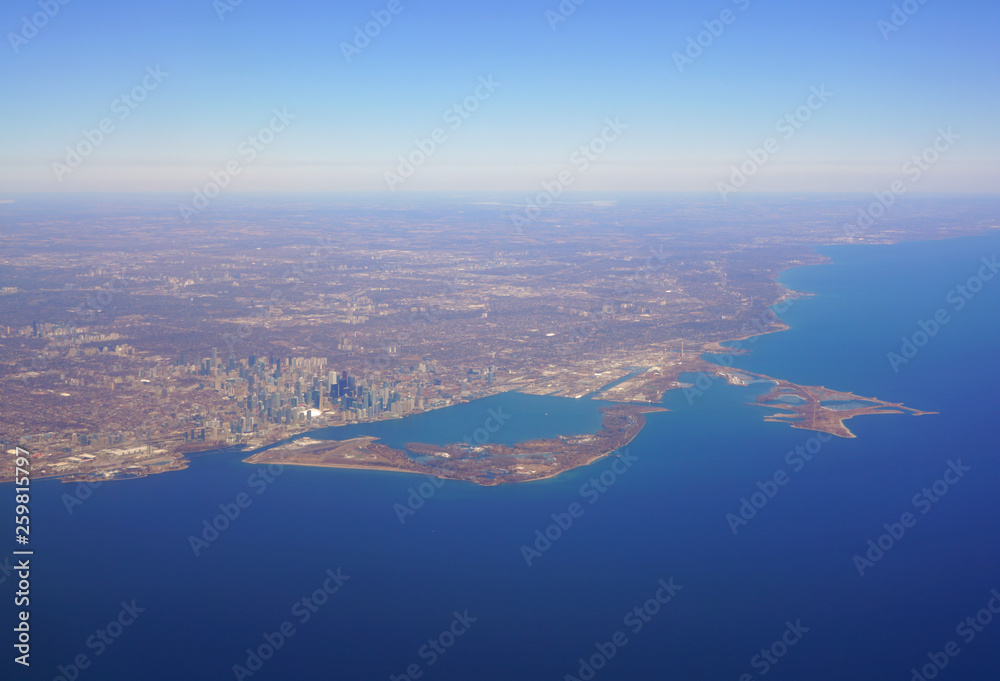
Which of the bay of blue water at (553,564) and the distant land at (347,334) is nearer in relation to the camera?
the bay of blue water at (553,564)

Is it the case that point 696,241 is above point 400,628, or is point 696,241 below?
above

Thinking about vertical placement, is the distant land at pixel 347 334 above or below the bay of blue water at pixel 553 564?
above

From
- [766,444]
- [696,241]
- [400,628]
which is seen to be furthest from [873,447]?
[696,241]

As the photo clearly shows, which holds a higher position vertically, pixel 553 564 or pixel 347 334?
pixel 347 334

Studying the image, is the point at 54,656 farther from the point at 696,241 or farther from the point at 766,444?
the point at 696,241

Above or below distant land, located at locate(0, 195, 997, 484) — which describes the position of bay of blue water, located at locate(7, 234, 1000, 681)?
below

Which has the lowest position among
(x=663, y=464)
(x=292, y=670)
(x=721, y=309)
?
(x=292, y=670)

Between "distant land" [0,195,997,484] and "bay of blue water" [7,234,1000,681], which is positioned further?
"distant land" [0,195,997,484]

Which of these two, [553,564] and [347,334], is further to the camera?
[347,334]
